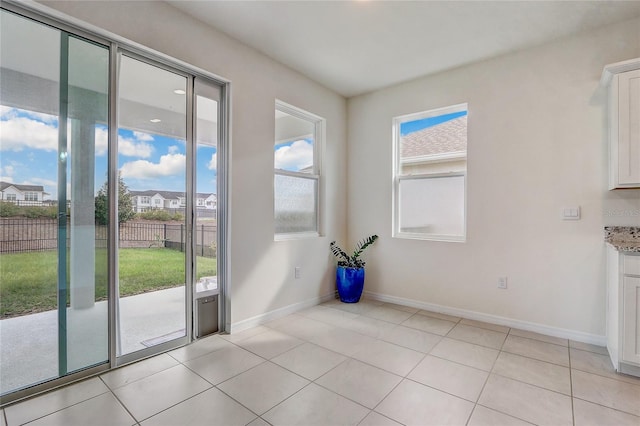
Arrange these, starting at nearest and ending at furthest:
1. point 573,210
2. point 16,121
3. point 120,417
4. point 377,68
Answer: point 120,417 < point 16,121 < point 573,210 < point 377,68

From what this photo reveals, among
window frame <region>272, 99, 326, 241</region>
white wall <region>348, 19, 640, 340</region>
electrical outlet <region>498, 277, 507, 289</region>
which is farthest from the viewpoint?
window frame <region>272, 99, 326, 241</region>

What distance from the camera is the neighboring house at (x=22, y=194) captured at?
1863 millimetres

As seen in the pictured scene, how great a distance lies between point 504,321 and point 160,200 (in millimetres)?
3407

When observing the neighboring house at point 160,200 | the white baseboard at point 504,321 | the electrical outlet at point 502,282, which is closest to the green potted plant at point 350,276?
Result: the white baseboard at point 504,321

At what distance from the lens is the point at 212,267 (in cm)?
291

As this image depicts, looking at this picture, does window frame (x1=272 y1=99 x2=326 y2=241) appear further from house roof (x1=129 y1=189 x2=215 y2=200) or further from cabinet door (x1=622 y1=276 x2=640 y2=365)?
cabinet door (x1=622 y1=276 x2=640 y2=365)

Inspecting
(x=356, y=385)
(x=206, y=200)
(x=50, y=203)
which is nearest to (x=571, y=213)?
(x=356, y=385)

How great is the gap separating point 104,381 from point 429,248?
3.20m

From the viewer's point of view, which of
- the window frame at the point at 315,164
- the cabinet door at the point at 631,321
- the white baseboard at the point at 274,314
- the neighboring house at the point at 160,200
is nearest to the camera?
the cabinet door at the point at 631,321

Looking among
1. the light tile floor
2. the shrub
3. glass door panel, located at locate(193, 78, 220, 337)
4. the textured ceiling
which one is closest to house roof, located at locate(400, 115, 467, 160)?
the textured ceiling

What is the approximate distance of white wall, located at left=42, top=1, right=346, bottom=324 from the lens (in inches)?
92.7

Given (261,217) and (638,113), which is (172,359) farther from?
(638,113)

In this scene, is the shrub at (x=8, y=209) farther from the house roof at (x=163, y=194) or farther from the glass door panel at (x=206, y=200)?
the glass door panel at (x=206, y=200)

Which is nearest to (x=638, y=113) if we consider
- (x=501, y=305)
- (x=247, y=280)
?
(x=501, y=305)
